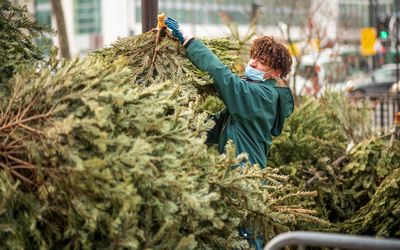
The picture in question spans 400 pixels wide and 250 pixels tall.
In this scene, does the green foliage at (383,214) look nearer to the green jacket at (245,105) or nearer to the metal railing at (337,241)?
the green jacket at (245,105)

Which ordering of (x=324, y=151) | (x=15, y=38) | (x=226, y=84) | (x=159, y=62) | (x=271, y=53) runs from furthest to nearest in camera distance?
1. (x=324, y=151)
2. (x=271, y=53)
3. (x=159, y=62)
4. (x=226, y=84)
5. (x=15, y=38)

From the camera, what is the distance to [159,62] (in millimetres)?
2549

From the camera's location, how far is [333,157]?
4.11 metres

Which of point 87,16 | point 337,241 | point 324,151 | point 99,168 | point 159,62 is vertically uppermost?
point 87,16

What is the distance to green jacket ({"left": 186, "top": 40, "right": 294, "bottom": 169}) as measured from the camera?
2.43 metres

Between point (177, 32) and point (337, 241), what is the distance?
1.61m

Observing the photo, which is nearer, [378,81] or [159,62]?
[159,62]

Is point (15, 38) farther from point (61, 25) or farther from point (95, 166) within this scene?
point (61, 25)

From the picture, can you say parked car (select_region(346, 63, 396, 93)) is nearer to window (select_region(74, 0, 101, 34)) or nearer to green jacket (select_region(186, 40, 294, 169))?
green jacket (select_region(186, 40, 294, 169))

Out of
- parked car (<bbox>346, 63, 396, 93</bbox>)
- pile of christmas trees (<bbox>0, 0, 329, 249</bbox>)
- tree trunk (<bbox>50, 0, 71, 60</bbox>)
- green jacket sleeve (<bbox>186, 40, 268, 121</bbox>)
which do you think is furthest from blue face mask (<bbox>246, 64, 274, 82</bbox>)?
parked car (<bbox>346, 63, 396, 93</bbox>)

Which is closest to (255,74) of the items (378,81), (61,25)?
(61,25)

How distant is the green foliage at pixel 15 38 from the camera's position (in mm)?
2076

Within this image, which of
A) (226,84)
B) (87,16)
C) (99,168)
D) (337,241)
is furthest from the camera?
(87,16)

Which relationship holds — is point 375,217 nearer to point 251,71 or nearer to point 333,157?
point 333,157
